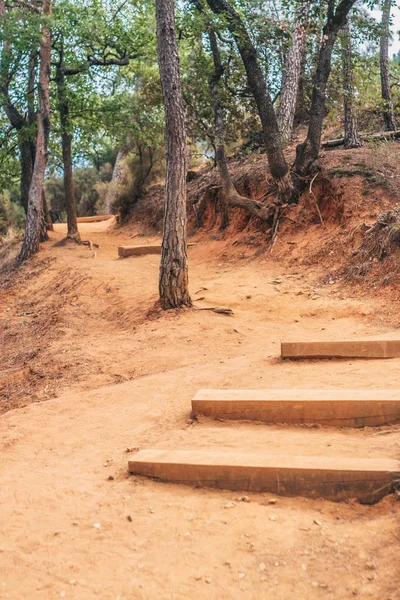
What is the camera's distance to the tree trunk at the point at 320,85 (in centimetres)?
1256

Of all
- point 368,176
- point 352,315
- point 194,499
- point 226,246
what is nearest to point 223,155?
point 226,246

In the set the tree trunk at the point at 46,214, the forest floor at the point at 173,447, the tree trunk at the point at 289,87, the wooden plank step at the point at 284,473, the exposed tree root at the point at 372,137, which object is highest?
the tree trunk at the point at 289,87

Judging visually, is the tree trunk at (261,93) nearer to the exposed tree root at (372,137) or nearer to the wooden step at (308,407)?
the exposed tree root at (372,137)

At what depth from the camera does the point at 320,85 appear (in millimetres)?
13141

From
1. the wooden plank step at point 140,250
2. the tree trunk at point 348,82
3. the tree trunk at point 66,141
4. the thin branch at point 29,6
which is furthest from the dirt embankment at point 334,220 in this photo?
the thin branch at point 29,6

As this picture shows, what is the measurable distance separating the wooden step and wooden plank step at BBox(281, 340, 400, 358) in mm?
1591

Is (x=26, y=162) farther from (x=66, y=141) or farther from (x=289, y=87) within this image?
(x=289, y=87)

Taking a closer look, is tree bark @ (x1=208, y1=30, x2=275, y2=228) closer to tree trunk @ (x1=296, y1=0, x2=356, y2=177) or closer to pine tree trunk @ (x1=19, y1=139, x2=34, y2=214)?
tree trunk @ (x1=296, y1=0, x2=356, y2=177)

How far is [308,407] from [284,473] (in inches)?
42.9

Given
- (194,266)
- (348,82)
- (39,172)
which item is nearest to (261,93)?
(348,82)

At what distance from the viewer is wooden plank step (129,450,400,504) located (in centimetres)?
346

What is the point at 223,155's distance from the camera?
14992 mm

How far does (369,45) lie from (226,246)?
10400 mm

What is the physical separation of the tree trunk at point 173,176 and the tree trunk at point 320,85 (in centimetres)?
429
